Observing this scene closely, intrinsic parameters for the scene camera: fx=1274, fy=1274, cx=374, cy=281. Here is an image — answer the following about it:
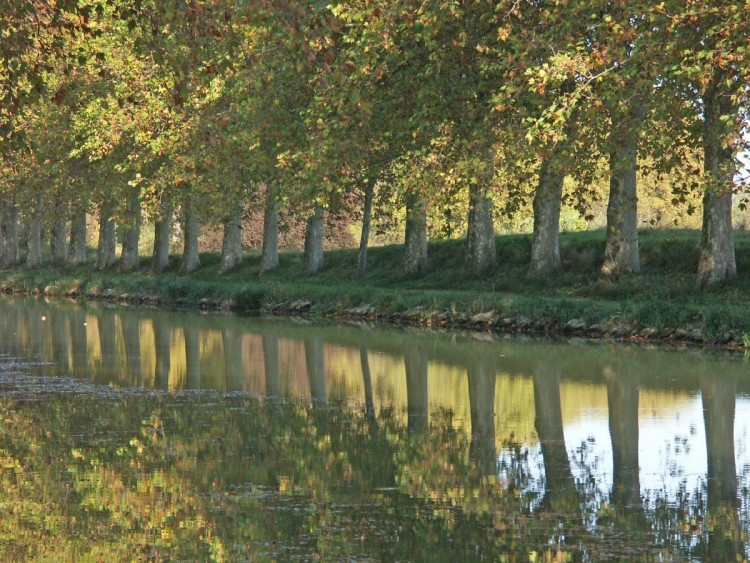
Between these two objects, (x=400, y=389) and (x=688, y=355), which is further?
(x=688, y=355)

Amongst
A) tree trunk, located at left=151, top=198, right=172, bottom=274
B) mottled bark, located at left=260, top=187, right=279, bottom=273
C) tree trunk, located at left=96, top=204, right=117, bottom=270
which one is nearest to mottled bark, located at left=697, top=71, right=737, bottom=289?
mottled bark, located at left=260, top=187, right=279, bottom=273

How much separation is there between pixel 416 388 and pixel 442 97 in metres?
10.3

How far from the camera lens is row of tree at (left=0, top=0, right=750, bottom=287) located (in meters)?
15.7

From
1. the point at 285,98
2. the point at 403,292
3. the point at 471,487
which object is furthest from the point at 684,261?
the point at 471,487

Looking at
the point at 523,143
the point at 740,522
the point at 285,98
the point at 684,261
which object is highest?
the point at 285,98

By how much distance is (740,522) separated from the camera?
9375mm

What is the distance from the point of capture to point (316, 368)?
70.4 feet

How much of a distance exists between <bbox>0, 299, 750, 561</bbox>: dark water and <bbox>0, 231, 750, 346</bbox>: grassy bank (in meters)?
3.36

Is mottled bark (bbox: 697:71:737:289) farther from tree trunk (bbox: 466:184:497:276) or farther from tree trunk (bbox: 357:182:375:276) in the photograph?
tree trunk (bbox: 357:182:375:276)

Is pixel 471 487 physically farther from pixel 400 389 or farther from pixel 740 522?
pixel 400 389

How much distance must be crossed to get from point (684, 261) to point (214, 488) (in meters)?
25.6

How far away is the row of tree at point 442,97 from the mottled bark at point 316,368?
10.5 ft

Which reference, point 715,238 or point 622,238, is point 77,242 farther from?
point 715,238

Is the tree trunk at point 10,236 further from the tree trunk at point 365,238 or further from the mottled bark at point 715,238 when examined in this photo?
the mottled bark at point 715,238
